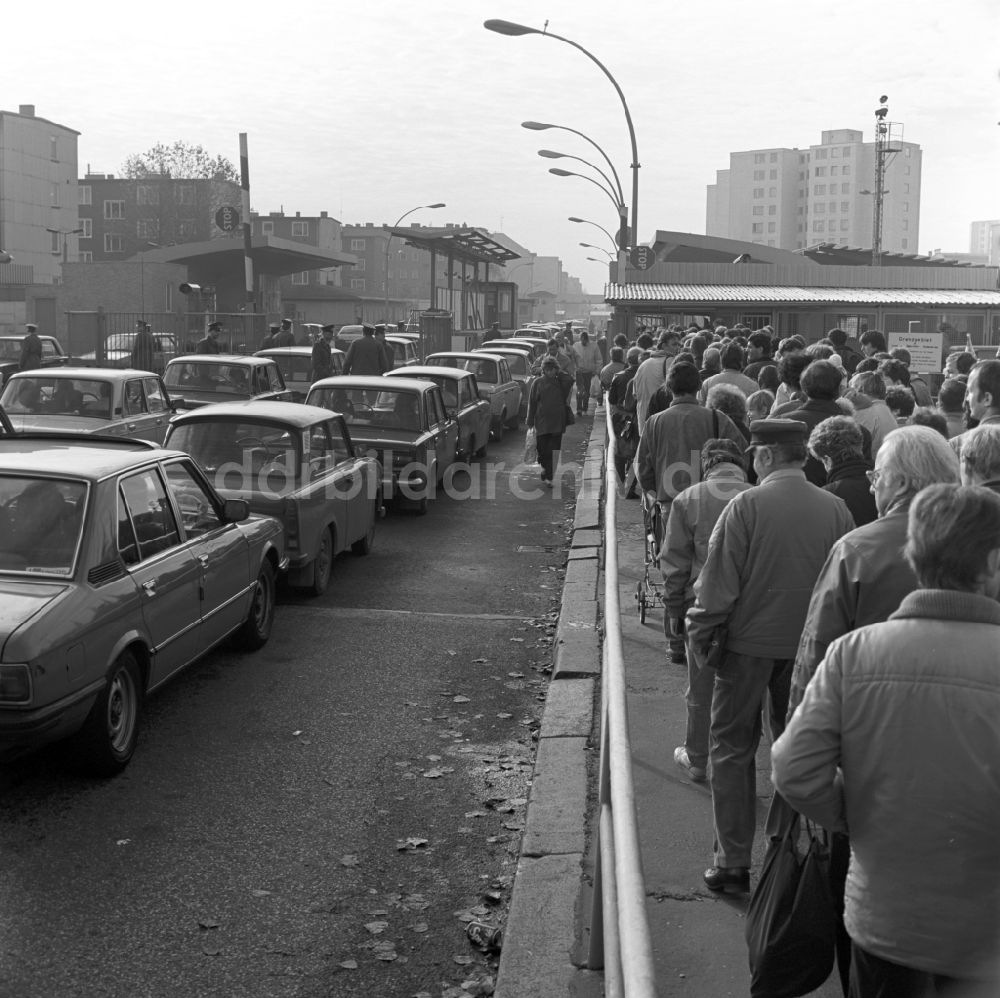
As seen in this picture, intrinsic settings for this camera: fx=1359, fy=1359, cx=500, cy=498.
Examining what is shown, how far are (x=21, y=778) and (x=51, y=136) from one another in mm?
97043

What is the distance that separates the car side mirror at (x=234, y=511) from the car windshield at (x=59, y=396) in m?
6.49

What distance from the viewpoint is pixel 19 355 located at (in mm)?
32188

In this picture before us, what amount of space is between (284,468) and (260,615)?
182 cm

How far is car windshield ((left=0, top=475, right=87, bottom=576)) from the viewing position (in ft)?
21.1

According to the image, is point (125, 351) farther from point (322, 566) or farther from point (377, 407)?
point (322, 566)

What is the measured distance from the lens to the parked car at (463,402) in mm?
19812

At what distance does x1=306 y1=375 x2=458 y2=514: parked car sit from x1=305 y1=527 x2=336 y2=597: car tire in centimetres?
352

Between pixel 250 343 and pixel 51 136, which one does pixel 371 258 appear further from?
pixel 250 343

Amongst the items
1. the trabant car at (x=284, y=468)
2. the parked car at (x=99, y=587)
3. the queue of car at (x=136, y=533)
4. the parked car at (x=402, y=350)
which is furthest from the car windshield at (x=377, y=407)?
the parked car at (x=402, y=350)

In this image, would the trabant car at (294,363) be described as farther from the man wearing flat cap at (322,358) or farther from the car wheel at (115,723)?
the car wheel at (115,723)

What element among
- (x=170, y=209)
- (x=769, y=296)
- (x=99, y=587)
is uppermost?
(x=170, y=209)

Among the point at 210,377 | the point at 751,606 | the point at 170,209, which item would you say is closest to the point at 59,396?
the point at 210,377

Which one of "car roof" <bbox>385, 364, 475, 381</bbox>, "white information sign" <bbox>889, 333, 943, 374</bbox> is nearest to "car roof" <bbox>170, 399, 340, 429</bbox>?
"car roof" <bbox>385, 364, 475, 381</bbox>

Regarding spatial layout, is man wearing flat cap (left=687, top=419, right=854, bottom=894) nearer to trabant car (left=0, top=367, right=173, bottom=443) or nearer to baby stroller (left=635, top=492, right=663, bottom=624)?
baby stroller (left=635, top=492, right=663, bottom=624)
